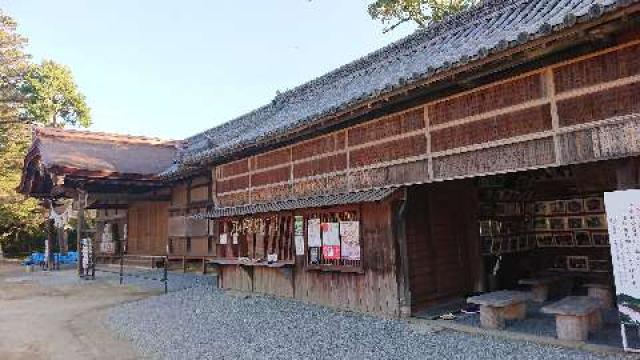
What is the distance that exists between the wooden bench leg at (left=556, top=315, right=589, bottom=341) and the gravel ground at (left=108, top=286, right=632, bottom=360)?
40 centimetres

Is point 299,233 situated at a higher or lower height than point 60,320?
higher

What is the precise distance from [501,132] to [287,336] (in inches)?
205

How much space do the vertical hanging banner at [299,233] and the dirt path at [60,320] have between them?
4605mm

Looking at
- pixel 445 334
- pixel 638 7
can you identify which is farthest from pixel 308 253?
pixel 638 7

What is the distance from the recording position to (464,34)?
1032 centimetres

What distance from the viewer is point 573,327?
21.4 ft

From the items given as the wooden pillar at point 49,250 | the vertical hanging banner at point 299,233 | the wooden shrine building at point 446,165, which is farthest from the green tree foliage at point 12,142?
the vertical hanging banner at point 299,233

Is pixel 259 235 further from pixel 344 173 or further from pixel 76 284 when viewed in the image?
pixel 76 284

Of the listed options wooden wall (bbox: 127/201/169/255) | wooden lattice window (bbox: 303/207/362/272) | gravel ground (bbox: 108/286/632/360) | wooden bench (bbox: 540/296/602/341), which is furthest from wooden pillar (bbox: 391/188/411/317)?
wooden wall (bbox: 127/201/169/255)

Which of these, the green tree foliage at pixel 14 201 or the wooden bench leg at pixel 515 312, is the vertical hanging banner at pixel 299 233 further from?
the green tree foliage at pixel 14 201

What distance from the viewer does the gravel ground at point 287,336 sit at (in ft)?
21.8

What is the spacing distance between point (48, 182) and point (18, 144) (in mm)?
→ 11443

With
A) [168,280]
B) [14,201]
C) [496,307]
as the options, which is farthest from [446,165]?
[14,201]

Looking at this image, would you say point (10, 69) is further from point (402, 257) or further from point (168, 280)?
point (402, 257)
